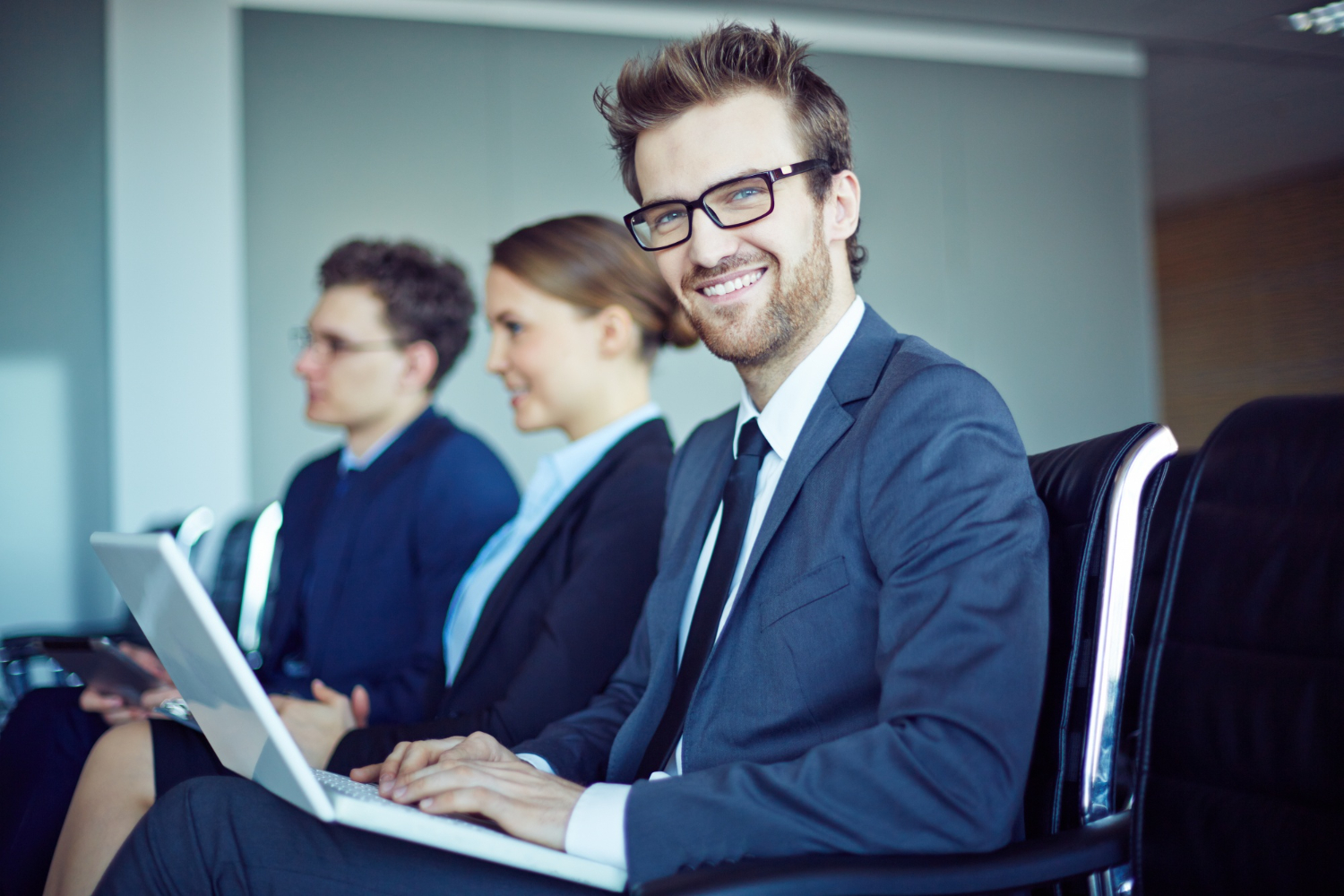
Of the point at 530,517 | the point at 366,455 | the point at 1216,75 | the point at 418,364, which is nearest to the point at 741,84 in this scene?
the point at 530,517

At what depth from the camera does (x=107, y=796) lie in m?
1.54

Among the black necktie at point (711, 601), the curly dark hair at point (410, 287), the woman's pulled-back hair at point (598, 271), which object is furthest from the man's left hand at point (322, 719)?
the curly dark hair at point (410, 287)

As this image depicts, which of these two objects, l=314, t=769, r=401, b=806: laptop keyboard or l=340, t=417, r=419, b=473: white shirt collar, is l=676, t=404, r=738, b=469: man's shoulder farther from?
l=340, t=417, r=419, b=473: white shirt collar

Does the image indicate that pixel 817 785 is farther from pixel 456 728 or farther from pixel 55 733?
pixel 55 733

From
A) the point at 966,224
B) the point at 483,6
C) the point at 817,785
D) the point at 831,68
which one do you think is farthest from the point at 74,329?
the point at 817,785

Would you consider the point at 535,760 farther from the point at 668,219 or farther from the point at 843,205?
the point at 843,205

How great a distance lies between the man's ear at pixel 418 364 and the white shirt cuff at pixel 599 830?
1989mm

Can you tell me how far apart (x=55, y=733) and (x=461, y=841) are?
49.5 inches

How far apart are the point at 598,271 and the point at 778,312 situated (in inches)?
32.6

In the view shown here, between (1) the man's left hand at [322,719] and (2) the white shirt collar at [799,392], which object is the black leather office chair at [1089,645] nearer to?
(2) the white shirt collar at [799,392]

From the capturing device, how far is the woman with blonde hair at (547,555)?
5.24 feet

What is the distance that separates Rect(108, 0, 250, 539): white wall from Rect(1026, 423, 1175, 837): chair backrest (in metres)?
4.25

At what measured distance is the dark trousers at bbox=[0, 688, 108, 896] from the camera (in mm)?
1693

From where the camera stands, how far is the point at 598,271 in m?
2.16
